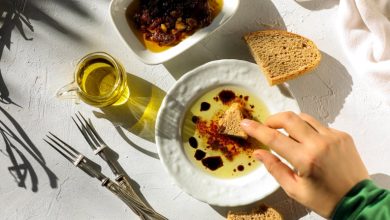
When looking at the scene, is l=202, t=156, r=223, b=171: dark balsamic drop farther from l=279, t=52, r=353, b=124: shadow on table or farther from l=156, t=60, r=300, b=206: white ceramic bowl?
l=279, t=52, r=353, b=124: shadow on table

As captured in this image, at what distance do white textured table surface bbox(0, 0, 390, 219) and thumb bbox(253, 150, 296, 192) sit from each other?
0.17m

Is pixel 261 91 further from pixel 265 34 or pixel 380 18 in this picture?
pixel 380 18

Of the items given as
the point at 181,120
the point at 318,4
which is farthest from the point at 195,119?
the point at 318,4

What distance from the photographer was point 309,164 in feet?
3.74

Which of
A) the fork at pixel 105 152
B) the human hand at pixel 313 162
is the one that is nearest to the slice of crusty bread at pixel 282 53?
the human hand at pixel 313 162

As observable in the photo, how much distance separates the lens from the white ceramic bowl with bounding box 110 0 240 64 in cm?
127

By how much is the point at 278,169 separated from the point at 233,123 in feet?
0.57

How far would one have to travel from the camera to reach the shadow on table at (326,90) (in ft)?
4.44

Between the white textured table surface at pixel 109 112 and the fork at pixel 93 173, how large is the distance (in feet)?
0.06

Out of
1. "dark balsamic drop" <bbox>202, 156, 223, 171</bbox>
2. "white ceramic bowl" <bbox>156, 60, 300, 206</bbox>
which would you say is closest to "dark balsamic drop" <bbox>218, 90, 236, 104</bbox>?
"white ceramic bowl" <bbox>156, 60, 300, 206</bbox>

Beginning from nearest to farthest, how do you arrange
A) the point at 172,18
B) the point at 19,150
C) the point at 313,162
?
the point at 313,162, the point at 172,18, the point at 19,150

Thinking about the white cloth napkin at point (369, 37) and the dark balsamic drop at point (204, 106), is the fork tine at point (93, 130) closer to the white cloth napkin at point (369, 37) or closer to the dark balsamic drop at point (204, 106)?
the dark balsamic drop at point (204, 106)

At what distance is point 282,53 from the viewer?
1327 millimetres

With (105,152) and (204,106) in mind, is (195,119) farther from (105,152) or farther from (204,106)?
(105,152)
